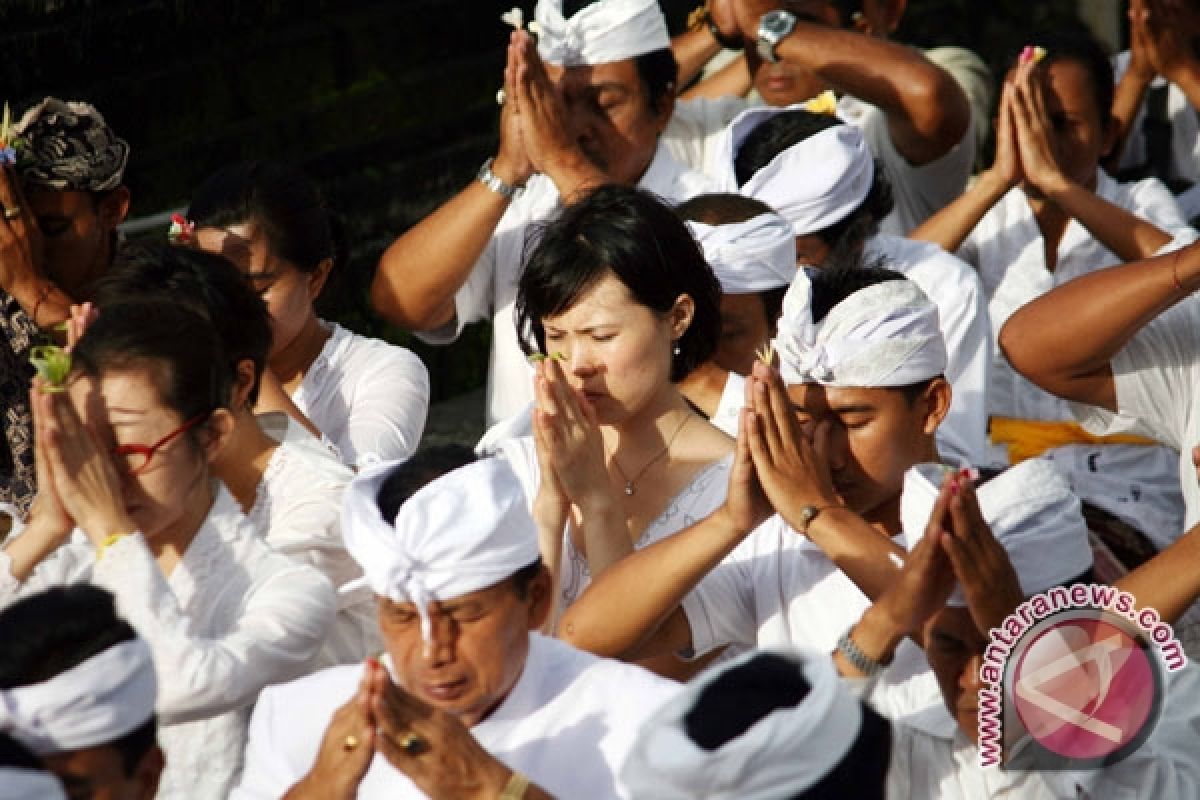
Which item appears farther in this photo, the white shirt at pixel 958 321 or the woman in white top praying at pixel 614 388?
the white shirt at pixel 958 321

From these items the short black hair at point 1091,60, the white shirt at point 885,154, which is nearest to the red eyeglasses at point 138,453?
the white shirt at point 885,154

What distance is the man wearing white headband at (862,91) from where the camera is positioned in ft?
20.5

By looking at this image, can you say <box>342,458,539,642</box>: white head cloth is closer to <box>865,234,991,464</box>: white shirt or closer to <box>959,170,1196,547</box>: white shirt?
<box>865,234,991,464</box>: white shirt

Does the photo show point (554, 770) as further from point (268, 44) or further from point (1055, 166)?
point (268, 44)

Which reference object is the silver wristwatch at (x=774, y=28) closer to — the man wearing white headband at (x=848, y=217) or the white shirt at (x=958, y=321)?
the man wearing white headband at (x=848, y=217)

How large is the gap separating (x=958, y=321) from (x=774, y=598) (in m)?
1.53

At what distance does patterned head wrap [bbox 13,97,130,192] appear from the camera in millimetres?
5129

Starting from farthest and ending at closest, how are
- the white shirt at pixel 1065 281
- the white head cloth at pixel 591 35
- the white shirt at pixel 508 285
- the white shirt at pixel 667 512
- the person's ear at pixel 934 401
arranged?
the white head cloth at pixel 591 35, the white shirt at pixel 508 285, the white shirt at pixel 1065 281, the white shirt at pixel 667 512, the person's ear at pixel 934 401

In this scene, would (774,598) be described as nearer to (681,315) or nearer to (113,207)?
(681,315)

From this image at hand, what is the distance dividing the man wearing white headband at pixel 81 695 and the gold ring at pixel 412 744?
1.31 ft

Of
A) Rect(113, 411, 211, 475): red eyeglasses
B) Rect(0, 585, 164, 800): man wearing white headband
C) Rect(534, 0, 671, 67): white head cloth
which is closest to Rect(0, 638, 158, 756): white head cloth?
Rect(0, 585, 164, 800): man wearing white headband

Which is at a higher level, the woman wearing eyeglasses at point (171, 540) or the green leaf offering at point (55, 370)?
the green leaf offering at point (55, 370)

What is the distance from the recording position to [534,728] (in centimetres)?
329

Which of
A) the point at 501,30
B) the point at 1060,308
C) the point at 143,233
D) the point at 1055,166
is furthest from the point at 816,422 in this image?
the point at 501,30
